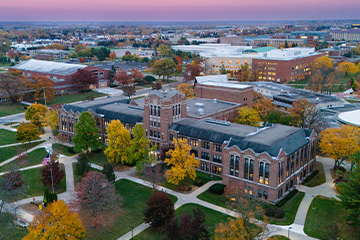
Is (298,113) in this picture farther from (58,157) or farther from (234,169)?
(58,157)

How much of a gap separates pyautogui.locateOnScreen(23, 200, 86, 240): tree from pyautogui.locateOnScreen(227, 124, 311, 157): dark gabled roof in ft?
110

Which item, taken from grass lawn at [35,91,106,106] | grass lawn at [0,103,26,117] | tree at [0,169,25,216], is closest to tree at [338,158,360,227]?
tree at [0,169,25,216]

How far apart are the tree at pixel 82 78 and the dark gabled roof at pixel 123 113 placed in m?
64.1

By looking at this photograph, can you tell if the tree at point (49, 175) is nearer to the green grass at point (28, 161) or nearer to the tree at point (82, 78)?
the green grass at point (28, 161)

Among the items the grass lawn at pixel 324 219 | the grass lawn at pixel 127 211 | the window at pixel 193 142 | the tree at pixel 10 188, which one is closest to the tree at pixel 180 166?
the grass lawn at pixel 127 211

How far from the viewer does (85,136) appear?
80.8 meters

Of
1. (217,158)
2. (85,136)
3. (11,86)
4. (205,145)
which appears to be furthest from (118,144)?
(11,86)

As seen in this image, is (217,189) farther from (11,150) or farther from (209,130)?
(11,150)

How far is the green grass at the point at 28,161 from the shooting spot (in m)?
76.4

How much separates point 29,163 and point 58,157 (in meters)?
6.41

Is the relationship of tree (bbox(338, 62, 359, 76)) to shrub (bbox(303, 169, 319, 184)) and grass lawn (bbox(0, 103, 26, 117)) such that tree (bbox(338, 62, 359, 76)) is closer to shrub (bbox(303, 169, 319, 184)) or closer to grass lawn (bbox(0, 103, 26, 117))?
shrub (bbox(303, 169, 319, 184))

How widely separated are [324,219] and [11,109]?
371ft

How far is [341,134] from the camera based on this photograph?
7038 cm

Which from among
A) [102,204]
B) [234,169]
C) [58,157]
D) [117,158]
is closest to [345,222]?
[234,169]
